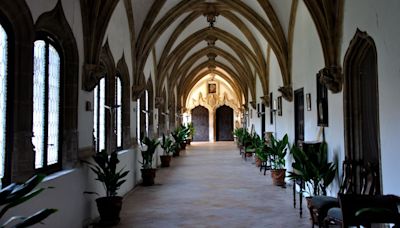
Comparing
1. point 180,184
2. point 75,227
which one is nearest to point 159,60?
point 180,184

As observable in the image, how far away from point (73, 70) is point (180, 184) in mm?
4281

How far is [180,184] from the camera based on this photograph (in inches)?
329

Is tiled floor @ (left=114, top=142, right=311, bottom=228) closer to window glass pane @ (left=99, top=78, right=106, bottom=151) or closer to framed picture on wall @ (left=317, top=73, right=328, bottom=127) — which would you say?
window glass pane @ (left=99, top=78, right=106, bottom=151)

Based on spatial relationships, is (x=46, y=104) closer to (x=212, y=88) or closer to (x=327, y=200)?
(x=327, y=200)

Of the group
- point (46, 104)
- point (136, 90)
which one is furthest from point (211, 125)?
point (46, 104)

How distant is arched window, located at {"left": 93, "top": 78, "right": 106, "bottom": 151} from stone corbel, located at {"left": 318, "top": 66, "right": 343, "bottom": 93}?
11.6 ft

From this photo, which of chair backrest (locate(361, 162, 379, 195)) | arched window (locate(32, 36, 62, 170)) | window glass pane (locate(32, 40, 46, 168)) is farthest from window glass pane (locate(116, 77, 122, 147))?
chair backrest (locate(361, 162, 379, 195))

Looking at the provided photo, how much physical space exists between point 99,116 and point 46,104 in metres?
2.00

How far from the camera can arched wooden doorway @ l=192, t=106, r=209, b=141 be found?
26938 mm

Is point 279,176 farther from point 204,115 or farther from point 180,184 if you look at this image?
point 204,115

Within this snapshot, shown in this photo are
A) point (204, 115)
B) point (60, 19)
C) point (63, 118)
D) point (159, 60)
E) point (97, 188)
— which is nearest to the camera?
point (60, 19)

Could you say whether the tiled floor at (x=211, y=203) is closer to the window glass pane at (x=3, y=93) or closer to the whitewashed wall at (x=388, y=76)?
the whitewashed wall at (x=388, y=76)

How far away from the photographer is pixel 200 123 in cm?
2695

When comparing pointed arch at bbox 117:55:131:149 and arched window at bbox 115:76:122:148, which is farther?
pointed arch at bbox 117:55:131:149
